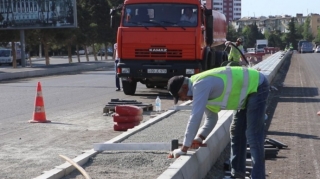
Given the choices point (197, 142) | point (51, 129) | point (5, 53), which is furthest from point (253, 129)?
point (5, 53)

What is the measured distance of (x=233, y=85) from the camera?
23.7 feet

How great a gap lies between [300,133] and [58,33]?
41422 millimetres

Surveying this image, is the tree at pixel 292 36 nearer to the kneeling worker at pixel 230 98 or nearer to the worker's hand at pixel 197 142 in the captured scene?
the worker's hand at pixel 197 142

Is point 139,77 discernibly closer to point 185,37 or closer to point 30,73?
point 185,37

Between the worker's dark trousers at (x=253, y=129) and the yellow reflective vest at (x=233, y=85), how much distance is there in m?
0.12

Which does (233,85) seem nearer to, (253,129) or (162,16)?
(253,129)

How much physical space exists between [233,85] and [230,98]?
16 cm

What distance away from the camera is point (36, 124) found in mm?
14336

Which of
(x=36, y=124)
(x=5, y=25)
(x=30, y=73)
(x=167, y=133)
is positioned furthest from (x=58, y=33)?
(x=167, y=133)

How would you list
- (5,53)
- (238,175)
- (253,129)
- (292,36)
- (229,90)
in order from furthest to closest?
(292,36) → (5,53) → (238,175) → (253,129) → (229,90)

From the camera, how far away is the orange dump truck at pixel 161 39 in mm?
20281

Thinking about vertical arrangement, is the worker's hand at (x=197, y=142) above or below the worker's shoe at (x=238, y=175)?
above

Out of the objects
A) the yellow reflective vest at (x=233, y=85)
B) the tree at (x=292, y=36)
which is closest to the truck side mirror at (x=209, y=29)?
the yellow reflective vest at (x=233, y=85)

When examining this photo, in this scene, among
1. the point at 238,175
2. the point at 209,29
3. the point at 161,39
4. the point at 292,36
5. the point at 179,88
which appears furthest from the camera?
the point at 292,36
